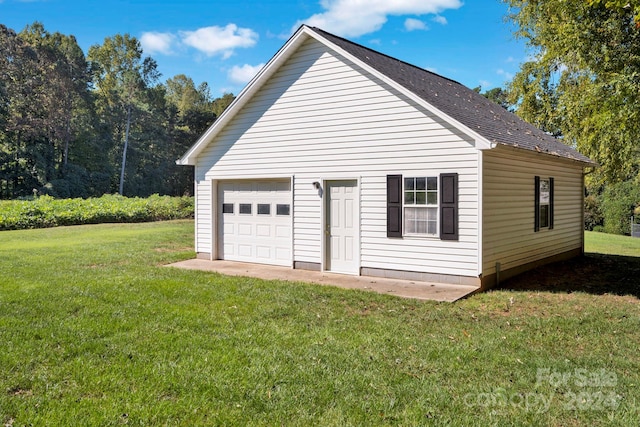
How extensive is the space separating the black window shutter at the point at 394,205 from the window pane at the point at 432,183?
23.8 inches

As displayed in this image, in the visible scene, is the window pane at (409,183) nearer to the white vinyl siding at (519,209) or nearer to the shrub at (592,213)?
the white vinyl siding at (519,209)

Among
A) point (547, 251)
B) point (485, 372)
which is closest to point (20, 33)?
point (547, 251)

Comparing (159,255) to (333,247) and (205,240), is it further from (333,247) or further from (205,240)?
(333,247)

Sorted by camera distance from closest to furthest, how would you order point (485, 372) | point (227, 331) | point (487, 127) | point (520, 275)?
1. point (485, 372)
2. point (227, 331)
3. point (487, 127)
4. point (520, 275)

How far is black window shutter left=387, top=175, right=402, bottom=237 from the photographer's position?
31.2 feet

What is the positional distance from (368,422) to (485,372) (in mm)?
1599

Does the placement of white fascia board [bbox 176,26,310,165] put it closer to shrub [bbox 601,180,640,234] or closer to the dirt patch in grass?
the dirt patch in grass

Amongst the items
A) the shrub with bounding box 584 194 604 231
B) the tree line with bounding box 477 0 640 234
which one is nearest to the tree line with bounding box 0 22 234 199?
the tree line with bounding box 477 0 640 234

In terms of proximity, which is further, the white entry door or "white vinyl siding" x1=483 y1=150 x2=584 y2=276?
the white entry door

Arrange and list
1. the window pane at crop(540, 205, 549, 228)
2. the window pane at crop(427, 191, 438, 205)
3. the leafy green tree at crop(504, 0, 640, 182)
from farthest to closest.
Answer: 1. the window pane at crop(540, 205, 549, 228)
2. the window pane at crop(427, 191, 438, 205)
3. the leafy green tree at crop(504, 0, 640, 182)

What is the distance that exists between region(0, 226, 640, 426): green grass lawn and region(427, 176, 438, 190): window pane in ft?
7.59

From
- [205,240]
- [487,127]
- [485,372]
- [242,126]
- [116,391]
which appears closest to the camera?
[116,391]

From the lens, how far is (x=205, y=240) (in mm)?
12711

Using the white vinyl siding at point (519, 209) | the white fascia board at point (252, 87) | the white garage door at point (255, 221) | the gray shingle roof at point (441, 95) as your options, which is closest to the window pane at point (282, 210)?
the white garage door at point (255, 221)
